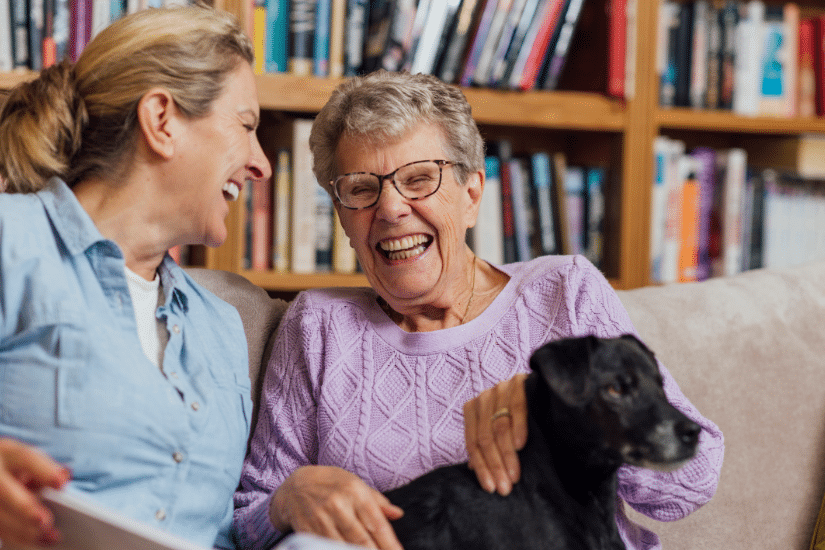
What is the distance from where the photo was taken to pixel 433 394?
110 centimetres

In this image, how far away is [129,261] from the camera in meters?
1.01

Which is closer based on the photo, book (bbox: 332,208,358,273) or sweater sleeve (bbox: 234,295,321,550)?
sweater sleeve (bbox: 234,295,321,550)

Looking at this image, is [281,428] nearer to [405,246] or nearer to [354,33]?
[405,246]

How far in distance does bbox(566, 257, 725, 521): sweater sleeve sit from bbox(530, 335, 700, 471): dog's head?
30cm

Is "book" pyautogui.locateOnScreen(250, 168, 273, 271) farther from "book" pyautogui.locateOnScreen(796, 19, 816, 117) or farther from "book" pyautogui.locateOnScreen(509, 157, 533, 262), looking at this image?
"book" pyautogui.locateOnScreen(796, 19, 816, 117)

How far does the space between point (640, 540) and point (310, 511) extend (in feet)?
1.78

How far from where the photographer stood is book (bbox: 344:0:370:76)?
177 cm

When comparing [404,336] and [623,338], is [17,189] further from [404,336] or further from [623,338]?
[623,338]

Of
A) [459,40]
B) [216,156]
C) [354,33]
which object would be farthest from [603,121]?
[216,156]

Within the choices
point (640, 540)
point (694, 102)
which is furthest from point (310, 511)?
point (694, 102)

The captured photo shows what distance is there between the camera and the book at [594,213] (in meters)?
1.96

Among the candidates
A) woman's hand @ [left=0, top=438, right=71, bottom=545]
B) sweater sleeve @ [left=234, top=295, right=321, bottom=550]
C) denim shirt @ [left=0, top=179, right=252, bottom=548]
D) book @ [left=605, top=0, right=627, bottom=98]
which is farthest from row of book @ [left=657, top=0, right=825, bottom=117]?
woman's hand @ [left=0, top=438, right=71, bottom=545]

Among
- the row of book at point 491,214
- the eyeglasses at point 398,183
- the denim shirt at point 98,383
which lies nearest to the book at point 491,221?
the row of book at point 491,214

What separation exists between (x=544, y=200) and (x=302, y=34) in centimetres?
74
